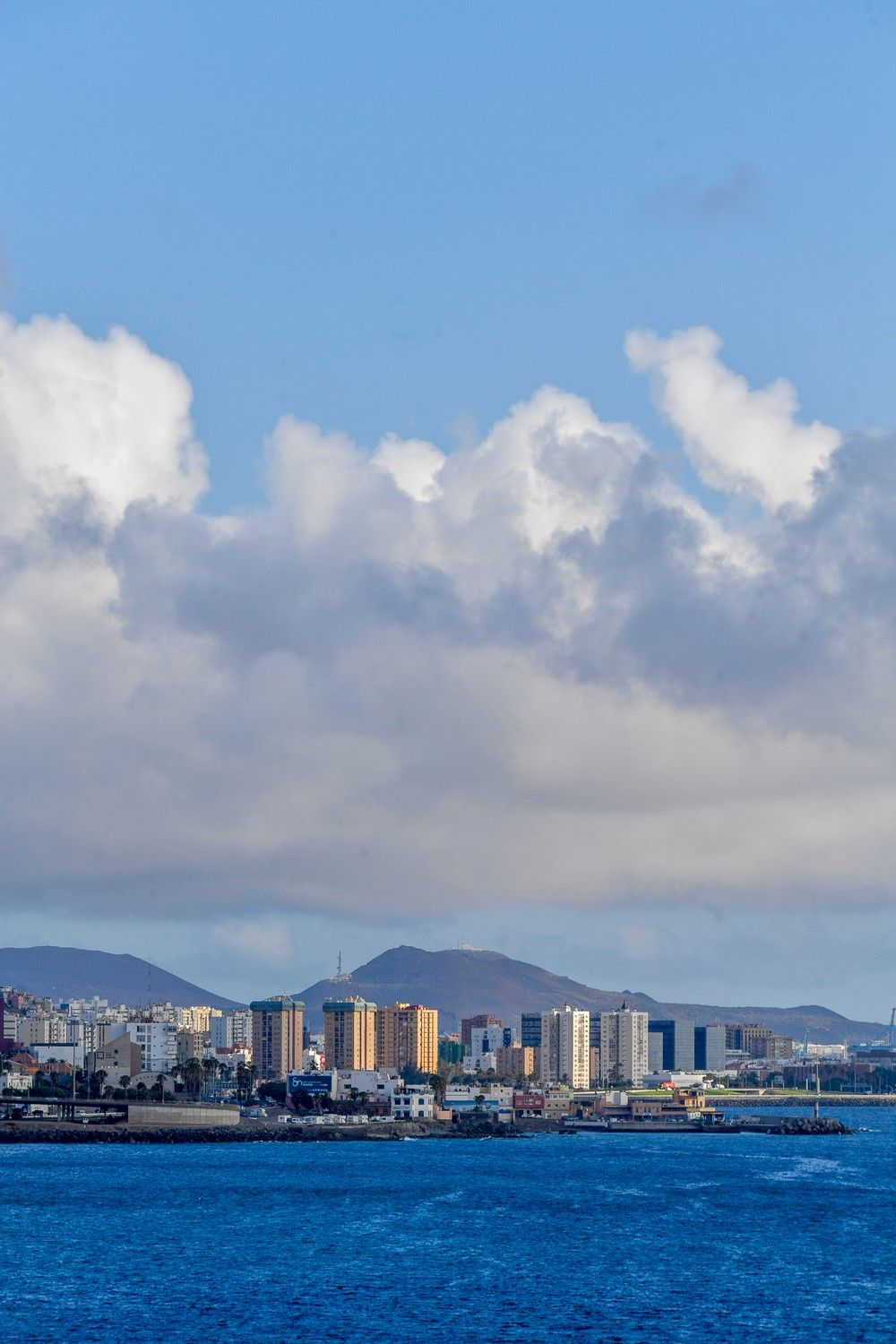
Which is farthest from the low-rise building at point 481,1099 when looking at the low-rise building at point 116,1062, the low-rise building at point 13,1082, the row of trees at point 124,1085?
the low-rise building at point 13,1082

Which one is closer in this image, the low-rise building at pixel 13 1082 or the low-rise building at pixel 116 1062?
the low-rise building at pixel 13 1082

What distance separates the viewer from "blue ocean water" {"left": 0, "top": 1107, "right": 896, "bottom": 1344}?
39375 mm

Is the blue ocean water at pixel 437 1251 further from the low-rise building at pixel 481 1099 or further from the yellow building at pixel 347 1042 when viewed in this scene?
the yellow building at pixel 347 1042

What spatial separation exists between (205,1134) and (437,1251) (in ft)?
181

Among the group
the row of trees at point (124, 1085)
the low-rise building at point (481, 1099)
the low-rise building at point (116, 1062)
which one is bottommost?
the low-rise building at point (481, 1099)

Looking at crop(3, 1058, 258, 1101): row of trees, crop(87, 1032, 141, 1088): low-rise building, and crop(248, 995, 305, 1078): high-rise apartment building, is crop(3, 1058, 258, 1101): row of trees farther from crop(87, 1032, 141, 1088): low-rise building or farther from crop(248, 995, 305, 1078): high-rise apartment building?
crop(248, 995, 305, 1078): high-rise apartment building

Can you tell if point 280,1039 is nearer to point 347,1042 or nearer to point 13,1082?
point 347,1042

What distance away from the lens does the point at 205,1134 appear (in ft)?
341

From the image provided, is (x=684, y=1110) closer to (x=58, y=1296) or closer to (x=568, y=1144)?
(x=568, y=1144)

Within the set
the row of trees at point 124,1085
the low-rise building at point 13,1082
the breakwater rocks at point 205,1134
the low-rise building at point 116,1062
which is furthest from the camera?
the low-rise building at point 116,1062

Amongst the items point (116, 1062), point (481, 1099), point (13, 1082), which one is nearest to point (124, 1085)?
point (116, 1062)

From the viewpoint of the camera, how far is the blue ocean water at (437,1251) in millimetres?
39375

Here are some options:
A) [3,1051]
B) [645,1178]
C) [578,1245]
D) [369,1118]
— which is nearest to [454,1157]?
[645,1178]

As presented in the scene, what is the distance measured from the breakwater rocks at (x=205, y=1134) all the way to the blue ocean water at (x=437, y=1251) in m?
13.8
